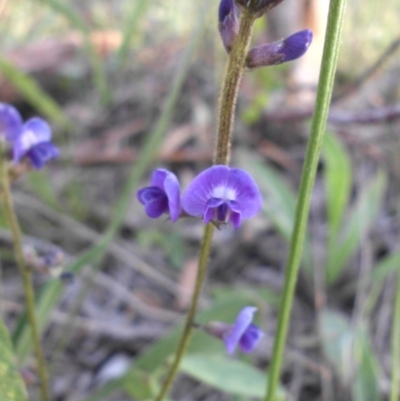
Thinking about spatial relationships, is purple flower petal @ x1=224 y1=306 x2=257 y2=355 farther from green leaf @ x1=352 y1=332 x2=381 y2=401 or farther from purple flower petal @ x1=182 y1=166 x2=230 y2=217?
green leaf @ x1=352 y1=332 x2=381 y2=401

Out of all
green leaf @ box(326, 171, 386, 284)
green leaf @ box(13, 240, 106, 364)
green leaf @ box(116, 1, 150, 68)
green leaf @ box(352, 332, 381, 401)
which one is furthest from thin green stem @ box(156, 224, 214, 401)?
green leaf @ box(116, 1, 150, 68)

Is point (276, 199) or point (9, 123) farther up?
point (9, 123)

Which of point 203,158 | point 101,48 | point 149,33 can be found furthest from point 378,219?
point 149,33

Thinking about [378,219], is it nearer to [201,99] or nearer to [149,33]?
[201,99]

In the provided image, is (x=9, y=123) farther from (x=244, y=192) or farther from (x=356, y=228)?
(x=356, y=228)

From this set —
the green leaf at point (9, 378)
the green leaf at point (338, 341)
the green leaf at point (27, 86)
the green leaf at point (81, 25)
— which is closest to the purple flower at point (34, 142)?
the green leaf at point (9, 378)

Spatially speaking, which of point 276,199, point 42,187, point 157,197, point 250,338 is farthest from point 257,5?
point 42,187
